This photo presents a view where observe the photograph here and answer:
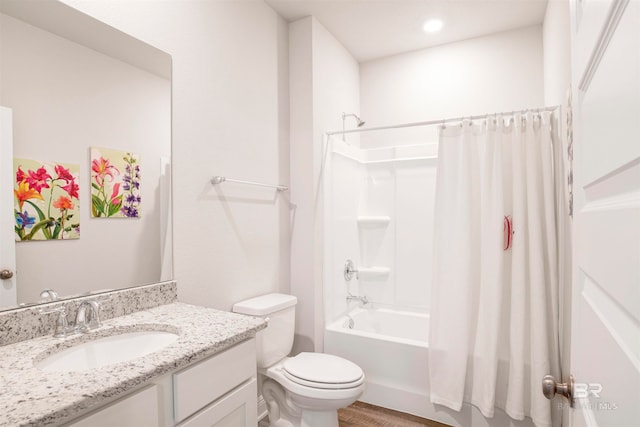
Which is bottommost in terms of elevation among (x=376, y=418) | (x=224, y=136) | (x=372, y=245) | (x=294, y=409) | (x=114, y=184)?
(x=376, y=418)

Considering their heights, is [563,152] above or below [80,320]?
above

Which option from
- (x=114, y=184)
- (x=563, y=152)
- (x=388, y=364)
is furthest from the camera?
(x=388, y=364)

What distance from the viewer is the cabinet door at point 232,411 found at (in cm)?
110

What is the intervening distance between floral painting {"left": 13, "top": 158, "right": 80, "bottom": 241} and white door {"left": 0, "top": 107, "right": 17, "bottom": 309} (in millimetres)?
16

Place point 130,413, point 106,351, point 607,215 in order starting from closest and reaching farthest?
1. point 607,215
2. point 130,413
3. point 106,351

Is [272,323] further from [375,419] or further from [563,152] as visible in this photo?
[563,152]

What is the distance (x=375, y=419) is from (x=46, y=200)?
2.13 m

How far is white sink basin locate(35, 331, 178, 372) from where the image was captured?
3.52 feet

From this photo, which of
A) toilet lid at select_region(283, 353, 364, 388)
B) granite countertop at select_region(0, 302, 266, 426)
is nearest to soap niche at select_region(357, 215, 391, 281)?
toilet lid at select_region(283, 353, 364, 388)

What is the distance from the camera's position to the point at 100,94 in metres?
1.33

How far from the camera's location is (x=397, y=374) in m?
2.25

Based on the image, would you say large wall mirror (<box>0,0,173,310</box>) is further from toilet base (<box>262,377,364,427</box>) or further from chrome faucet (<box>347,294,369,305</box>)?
chrome faucet (<box>347,294,369,305</box>)

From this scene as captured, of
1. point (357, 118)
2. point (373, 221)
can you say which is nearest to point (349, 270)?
point (373, 221)

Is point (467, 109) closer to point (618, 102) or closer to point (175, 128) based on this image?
point (175, 128)
